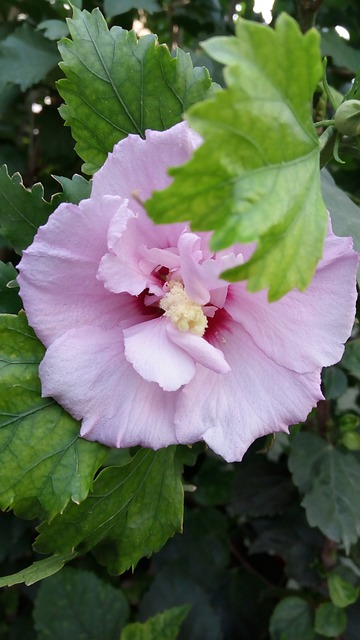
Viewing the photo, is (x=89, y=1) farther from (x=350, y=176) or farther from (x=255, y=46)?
(x=255, y=46)

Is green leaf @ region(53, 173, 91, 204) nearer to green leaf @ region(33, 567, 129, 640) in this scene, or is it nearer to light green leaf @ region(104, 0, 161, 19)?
light green leaf @ region(104, 0, 161, 19)

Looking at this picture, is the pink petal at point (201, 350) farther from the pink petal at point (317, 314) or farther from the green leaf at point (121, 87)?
the green leaf at point (121, 87)

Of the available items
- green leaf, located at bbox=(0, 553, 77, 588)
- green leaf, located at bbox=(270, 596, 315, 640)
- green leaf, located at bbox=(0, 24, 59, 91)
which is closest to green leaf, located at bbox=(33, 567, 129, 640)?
green leaf, located at bbox=(270, 596, 315, 640)

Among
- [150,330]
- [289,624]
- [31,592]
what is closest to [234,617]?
[289,624]

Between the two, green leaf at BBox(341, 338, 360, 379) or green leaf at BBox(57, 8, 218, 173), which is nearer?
green leaf at BBox(57, 8, 218, 173)

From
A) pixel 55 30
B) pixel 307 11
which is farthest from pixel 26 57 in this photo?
pixel 307 11

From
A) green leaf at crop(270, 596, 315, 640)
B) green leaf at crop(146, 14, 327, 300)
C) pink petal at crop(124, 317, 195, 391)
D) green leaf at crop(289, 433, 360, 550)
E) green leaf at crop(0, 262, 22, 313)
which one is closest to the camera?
green leaf at crop(146, 14, 327, 300)
